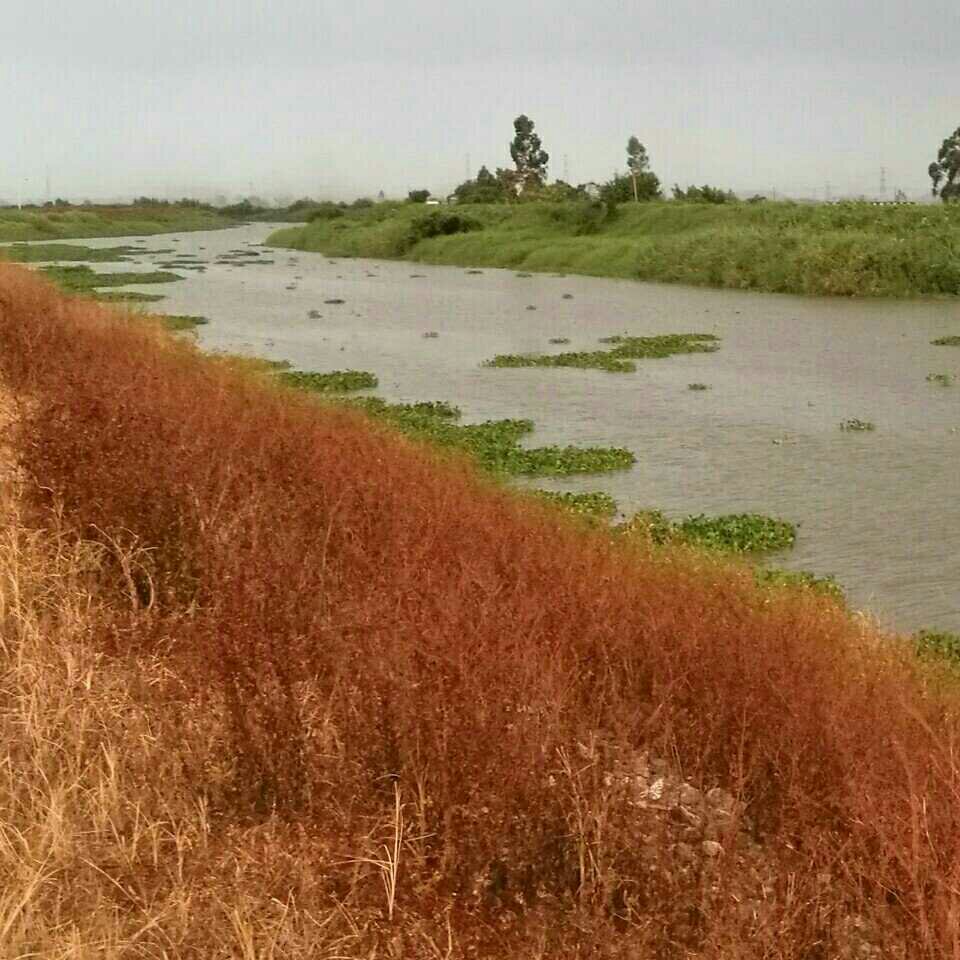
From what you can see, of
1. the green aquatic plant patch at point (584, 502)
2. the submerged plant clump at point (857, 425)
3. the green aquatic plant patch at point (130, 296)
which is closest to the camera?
the green aquatic plant patch at point (584, 502)

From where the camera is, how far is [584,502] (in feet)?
33.9

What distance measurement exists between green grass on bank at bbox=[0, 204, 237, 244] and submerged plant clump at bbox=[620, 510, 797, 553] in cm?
7140

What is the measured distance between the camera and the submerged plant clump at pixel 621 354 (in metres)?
20.1

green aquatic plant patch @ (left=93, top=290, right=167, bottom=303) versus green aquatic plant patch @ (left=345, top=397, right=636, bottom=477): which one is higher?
green aquatic plant patch @ (left=93, top=290, right=167, bottom=303)

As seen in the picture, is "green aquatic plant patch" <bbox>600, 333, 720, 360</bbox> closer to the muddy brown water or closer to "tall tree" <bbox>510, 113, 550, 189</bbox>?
the muddy brown water

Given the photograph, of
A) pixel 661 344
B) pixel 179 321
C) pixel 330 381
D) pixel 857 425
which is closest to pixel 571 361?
pixel 661 344

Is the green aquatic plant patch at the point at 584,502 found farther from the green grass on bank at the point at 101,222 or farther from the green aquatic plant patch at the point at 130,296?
the green grass on bank at the point at 101,222

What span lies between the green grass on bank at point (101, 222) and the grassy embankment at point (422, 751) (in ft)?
243

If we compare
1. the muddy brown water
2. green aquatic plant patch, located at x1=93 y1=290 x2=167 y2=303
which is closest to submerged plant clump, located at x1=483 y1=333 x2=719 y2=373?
the muddy brown water

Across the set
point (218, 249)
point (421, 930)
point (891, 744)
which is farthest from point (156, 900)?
point (218, 249)

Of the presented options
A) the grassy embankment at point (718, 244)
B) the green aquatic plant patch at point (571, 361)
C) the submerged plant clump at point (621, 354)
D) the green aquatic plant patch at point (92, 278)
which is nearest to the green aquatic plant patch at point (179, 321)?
the green aquatic plant patch at point (92, 278)

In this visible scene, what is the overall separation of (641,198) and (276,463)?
4868 centimetres

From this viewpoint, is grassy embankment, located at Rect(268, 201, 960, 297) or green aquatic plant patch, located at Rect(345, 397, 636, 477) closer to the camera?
green aquatic plant patch, located at Rect(345, 397, 636, 477)

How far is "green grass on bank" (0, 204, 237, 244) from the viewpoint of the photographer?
79375 millimetres
